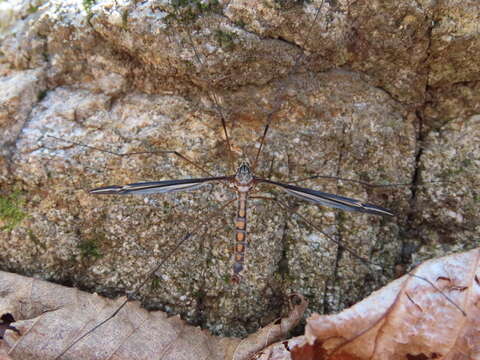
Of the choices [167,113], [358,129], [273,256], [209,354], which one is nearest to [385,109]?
[358,129]

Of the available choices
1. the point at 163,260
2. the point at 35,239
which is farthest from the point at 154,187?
the point at 35,239

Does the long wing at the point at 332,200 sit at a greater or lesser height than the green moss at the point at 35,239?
greater

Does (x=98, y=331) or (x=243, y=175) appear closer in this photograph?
(x=98, y=331)

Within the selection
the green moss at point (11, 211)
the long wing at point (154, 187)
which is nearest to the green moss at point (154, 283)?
the long wing at point (154, 187)

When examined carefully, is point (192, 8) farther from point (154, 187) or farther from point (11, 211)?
point (11, 211)

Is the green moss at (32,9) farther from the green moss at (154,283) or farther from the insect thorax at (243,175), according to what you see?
the green moss at (154,283)

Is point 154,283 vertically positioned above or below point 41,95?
below

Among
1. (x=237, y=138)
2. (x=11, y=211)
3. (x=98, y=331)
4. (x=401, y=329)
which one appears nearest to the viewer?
(x=401, y=329)
